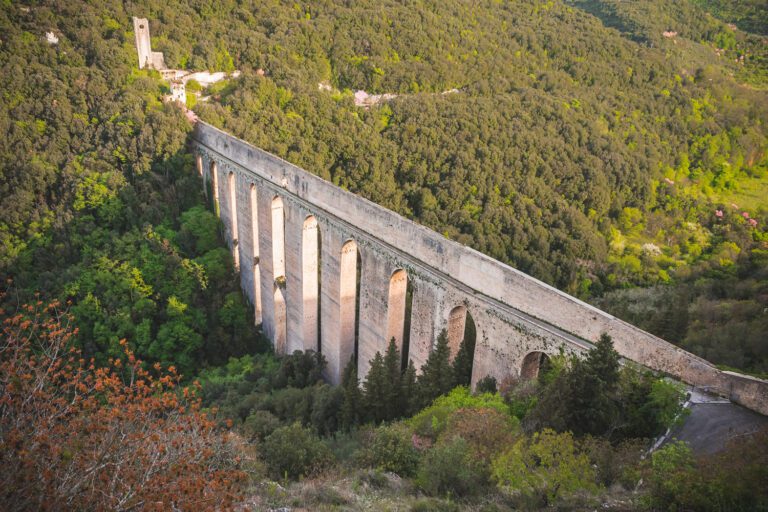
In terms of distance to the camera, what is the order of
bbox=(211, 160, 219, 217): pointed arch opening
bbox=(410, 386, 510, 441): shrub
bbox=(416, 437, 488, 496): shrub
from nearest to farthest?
bbox=(416, 437, 488, 496): shrub, bbox=(410, 386, 510, 441): shrub, bbox=(211, 160, 219, 217): pointed arch opening

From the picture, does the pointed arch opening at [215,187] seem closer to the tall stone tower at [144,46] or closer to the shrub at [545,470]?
the tall stone tower at [144,46]

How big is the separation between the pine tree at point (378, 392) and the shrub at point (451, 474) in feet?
16.6

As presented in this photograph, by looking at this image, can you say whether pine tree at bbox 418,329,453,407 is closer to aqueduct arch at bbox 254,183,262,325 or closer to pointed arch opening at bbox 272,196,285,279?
pointed arch opening at bbox 272,196,285,279

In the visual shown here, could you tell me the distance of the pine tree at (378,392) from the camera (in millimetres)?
14320

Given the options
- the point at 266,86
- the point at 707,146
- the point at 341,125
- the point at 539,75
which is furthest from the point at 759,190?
the point at 266,86

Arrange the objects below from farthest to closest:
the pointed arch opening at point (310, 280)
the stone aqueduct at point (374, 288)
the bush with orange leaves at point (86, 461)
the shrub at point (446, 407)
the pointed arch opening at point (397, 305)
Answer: the pointed arch opening at point (310, 280)
the pointed arch opening at point (397, 305)
the stone aqueduct at point (374, 288)
the shrub at point (446, 407)
the bush with orange leaves at point (86, 461)

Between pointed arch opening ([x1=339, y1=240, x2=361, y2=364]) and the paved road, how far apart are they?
10.8 m

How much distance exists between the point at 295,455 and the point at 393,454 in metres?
1.86

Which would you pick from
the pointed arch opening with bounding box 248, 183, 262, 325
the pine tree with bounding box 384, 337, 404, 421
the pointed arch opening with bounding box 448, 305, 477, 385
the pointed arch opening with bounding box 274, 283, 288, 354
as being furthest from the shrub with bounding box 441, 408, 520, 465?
the pointed arch opening with bounding box 248, 183, 262, 325

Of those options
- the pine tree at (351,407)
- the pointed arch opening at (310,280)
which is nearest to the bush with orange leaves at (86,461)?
the pine tree at (351,407)

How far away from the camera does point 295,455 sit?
10.5 m

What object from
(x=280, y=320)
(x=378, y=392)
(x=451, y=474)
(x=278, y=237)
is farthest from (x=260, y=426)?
(x=278, y=237)

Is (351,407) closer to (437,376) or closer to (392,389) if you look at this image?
(392,389)

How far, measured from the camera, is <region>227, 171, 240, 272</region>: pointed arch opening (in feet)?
Result: 82.1
